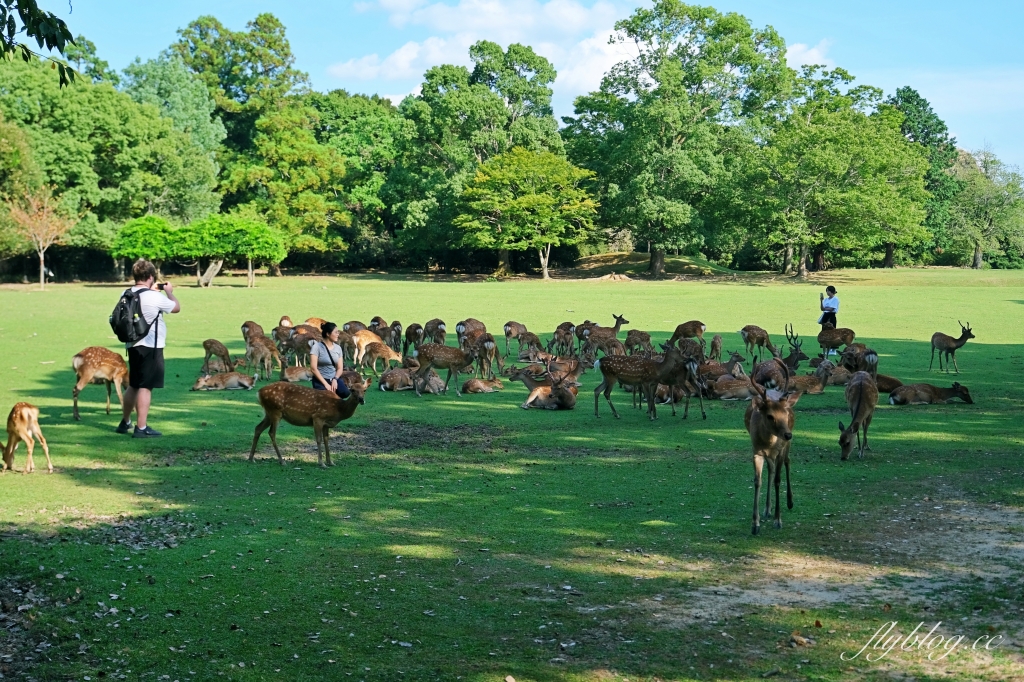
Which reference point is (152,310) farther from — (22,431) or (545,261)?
(545,261)

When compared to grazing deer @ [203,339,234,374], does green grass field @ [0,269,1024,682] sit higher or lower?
lower

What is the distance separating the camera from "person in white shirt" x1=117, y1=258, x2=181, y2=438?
11.1 metres

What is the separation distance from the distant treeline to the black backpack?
42.5 m

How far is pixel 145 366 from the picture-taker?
36.5 ft

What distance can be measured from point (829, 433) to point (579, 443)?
3.18 metres

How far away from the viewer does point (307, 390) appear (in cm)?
1048

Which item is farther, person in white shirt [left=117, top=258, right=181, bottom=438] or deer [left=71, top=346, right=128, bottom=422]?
deer [left=71, top=346, right=128, bottom=422]

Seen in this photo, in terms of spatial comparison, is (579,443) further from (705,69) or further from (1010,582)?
(705,69)

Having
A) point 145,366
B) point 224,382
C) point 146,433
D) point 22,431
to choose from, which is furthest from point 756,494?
point 224,382

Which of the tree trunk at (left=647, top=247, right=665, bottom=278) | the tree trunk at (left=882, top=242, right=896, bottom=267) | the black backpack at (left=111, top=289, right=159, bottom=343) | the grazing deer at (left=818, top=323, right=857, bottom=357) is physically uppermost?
the tree trunk at (left=882, top=242, right=896, bottom=267)

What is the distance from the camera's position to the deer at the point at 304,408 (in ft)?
34.1

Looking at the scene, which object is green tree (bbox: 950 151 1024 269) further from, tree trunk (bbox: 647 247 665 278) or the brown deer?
the brown deer

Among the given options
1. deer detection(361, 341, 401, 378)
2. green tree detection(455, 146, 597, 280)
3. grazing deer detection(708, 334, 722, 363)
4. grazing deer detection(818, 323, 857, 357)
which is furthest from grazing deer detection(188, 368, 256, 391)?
green tree detection(455, 146, 597, 280)

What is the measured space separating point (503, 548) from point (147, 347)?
579 cm
